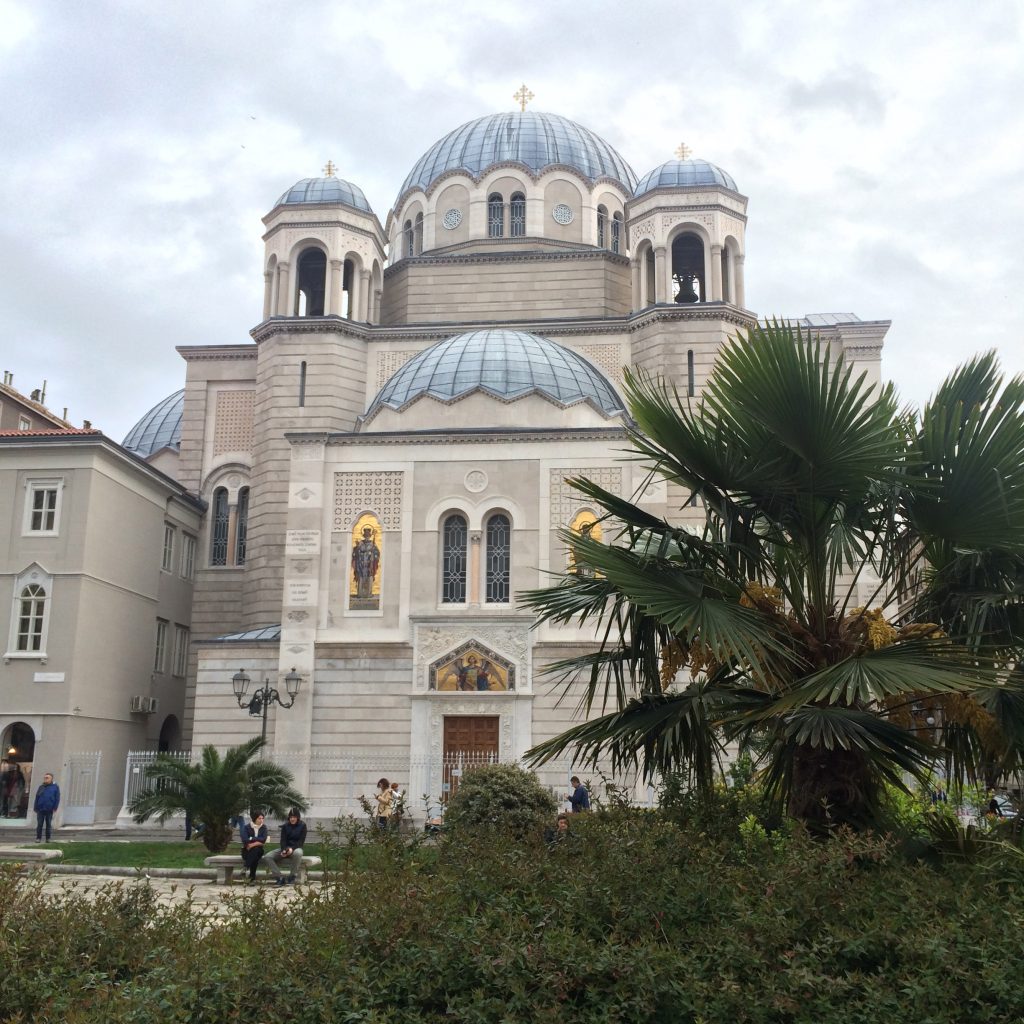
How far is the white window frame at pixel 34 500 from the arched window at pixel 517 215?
15.9 metres

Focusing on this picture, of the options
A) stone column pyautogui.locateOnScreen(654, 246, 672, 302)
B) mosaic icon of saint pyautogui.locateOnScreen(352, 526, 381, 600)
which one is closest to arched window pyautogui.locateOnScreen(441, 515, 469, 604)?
mosaic icon of saint pyautogui.locateOnScreen(352, 526, 381, 600)

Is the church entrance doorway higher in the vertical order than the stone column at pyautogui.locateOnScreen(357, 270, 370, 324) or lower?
lower

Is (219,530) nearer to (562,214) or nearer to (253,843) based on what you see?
(562,214)

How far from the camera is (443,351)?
3072 centimetres

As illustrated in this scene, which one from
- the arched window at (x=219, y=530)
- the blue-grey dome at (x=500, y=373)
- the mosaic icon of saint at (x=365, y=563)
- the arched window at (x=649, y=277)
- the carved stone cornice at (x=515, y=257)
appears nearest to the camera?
the mosaic icon of saint at (x=365, y=563)

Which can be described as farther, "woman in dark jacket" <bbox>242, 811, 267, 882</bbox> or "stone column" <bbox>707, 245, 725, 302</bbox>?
"stone column" <bbox>707, 245, 725, 302</bbox>

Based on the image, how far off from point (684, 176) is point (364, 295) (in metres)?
9.71

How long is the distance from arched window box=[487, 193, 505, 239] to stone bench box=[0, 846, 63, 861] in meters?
23.6

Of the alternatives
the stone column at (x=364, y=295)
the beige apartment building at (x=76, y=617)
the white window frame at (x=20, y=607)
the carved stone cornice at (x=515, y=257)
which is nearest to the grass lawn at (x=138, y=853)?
the beige apartment building at (x=76, y=617)

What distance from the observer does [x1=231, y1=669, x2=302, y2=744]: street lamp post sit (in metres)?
25.4

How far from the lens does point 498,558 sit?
27875 mm

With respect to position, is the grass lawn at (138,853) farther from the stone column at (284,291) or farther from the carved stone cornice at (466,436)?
the stone column at (284,291)

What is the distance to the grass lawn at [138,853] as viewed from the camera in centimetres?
1813

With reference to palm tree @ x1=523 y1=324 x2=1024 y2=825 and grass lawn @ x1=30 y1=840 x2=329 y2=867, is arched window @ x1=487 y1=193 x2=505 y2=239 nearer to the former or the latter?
grass lawn @ x1=30 y1=840 x2=329 y2=867
